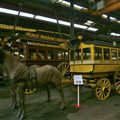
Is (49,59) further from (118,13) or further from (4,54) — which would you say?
(118,13)

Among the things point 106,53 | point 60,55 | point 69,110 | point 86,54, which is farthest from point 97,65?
point 60,55

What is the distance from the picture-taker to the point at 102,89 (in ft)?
22.9

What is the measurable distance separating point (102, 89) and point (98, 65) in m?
0.89

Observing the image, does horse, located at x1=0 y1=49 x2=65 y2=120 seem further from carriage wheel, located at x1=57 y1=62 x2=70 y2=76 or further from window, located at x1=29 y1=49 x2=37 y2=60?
window, located at x1=29 y1=49 x2=37 y2=60

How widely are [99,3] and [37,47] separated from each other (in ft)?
12.8

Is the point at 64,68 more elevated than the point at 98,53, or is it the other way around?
the point at 98,53

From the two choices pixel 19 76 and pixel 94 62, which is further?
pixel 94 62

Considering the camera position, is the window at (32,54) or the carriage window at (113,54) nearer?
the carriage window at (113,54)

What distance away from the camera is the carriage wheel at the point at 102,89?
691 centimetres

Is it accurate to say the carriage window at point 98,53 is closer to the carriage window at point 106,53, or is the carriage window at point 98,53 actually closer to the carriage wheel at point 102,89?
the carriage window at point 106,53

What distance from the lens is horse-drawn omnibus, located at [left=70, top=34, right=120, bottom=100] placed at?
22.7ft

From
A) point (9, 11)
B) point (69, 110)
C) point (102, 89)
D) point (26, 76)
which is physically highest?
point (9, 11)

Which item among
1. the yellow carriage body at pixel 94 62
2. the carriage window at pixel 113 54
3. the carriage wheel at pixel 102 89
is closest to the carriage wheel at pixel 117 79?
the yellow carriage body at pixel 94 62

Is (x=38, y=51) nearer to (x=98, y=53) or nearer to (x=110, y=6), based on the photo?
(x=98, y=53)
